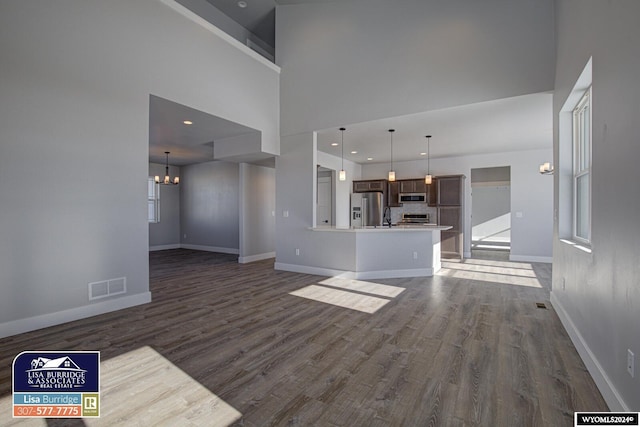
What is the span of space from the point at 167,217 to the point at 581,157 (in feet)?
33.5

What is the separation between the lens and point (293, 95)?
586 centimetres

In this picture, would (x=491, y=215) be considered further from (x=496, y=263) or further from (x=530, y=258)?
(x=496, y=263)

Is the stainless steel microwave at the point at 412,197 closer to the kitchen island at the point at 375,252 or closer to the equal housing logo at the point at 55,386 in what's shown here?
the kitchen island at the point at 375,252

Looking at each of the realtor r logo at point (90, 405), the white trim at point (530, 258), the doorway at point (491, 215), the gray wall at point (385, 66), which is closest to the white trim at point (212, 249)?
the gray wall at point (385, 66)

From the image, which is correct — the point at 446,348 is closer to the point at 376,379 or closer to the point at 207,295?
Result: the point at 376,379

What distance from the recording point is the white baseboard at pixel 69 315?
2.86 meters

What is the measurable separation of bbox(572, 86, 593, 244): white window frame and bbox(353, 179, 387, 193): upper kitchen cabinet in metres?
5.42

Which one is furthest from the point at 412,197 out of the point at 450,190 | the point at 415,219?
the point at 450,190

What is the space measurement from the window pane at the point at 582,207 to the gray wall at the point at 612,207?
2.00ft

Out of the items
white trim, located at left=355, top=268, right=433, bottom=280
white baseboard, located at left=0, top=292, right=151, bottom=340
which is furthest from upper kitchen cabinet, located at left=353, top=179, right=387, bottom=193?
white baseboard, located at left=0, top=292, right=151, bottom=340

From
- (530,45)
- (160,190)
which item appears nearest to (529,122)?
(530,45)

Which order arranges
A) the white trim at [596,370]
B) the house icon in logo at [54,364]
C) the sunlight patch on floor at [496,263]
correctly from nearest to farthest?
1. the white trim at [596,370]
2. the house icon in logo at [54,364]
3. the sunlight patch on floor at [496,263]

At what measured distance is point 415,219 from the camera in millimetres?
8359

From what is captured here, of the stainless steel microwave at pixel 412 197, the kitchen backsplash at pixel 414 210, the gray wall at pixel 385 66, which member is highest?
the gray wall at pixel 385 66
